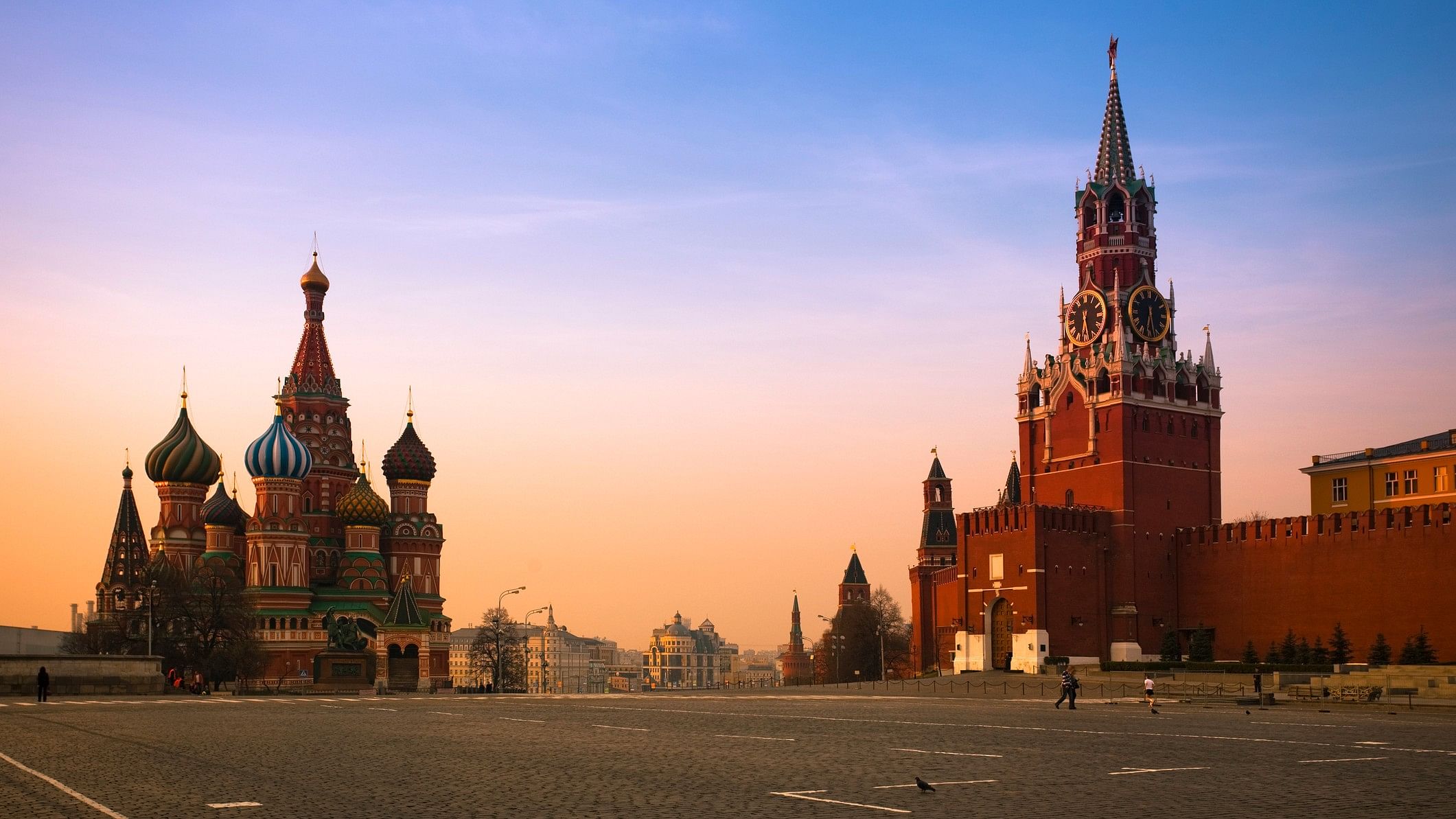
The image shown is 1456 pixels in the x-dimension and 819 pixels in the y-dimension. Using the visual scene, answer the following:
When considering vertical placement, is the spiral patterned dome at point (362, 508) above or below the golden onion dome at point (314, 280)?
below

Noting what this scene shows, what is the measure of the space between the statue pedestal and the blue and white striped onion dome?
19.5m

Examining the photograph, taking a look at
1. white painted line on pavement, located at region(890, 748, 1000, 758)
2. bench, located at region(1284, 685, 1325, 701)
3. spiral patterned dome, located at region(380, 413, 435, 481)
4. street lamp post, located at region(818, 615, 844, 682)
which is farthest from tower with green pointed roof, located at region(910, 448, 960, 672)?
white painted line on pavement, located at region(890, 748, 1000, 758)

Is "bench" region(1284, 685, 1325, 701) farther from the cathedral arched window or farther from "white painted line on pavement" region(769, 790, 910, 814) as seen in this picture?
the cathedral arched window

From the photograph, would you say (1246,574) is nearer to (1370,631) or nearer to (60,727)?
(1370,631)

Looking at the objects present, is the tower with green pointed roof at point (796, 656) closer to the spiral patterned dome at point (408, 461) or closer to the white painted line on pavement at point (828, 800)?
the spiral patterned dome at point (408, 461)

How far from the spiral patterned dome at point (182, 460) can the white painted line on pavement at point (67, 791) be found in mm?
78631

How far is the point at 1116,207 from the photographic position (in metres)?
72.8

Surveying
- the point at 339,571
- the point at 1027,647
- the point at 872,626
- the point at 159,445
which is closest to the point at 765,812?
the point at 1027,647

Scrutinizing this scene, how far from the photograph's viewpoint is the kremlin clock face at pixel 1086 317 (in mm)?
70500

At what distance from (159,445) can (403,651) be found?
25476 mm

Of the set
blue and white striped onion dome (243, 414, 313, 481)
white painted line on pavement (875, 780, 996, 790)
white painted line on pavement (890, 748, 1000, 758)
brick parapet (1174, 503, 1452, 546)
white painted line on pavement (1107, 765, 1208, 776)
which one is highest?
blue and white striped onion dome (243, 414, 313, 481)

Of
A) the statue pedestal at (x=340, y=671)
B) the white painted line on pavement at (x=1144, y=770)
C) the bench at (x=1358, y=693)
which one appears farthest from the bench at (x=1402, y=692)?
the statue pedestal at (x=340, y=671)

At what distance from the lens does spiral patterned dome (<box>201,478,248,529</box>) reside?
9006cm

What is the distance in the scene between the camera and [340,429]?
316 ft
